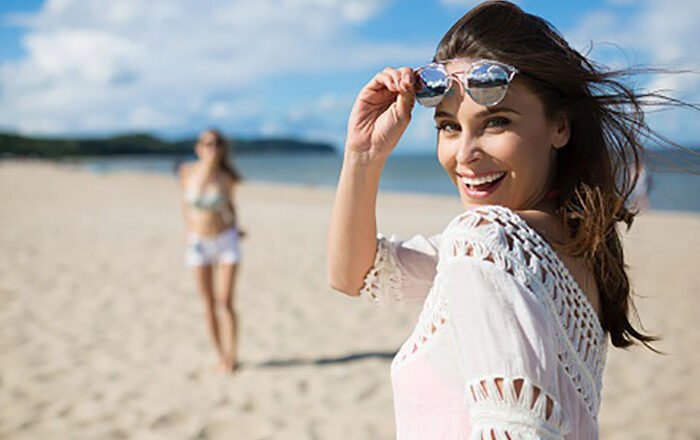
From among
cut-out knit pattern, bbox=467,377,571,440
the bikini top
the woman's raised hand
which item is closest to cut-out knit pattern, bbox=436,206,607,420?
cut-out knit pattern, bbox=467,377,571,440

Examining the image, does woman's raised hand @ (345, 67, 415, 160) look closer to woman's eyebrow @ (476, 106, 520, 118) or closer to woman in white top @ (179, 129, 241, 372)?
woman's eyebrow @ (476, 106, 520, 118)

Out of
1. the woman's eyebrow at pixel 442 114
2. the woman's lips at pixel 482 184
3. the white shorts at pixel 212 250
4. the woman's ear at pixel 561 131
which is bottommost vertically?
the white shorts at pixel 212 250

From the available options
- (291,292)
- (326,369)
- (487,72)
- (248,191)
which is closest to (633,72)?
(487,72)

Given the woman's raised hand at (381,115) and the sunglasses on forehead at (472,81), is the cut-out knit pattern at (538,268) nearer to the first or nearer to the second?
the sunglasses on forehead at (472,81)

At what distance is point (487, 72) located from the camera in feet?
4.03

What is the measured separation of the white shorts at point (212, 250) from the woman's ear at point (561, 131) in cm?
444

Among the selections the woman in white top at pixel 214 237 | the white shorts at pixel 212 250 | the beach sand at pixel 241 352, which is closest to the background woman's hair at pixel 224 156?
the woman in white top at pixel 214 237

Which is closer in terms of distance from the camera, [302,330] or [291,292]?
[302,330]

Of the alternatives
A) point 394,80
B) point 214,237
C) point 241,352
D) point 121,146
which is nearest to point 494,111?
point 394,80

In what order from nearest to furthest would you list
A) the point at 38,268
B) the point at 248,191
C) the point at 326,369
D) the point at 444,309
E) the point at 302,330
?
1. the point at 444,309
2. the point at 326,369
3. the point at 302,330
4. the point at 38,268
5. the point at 248,191

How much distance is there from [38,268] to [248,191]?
18.8m

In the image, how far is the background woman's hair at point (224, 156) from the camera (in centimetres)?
573

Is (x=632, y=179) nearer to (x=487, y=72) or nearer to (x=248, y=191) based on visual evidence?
(x=487, y=72)

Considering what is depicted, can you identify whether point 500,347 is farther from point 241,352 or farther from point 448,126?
point 241,352
